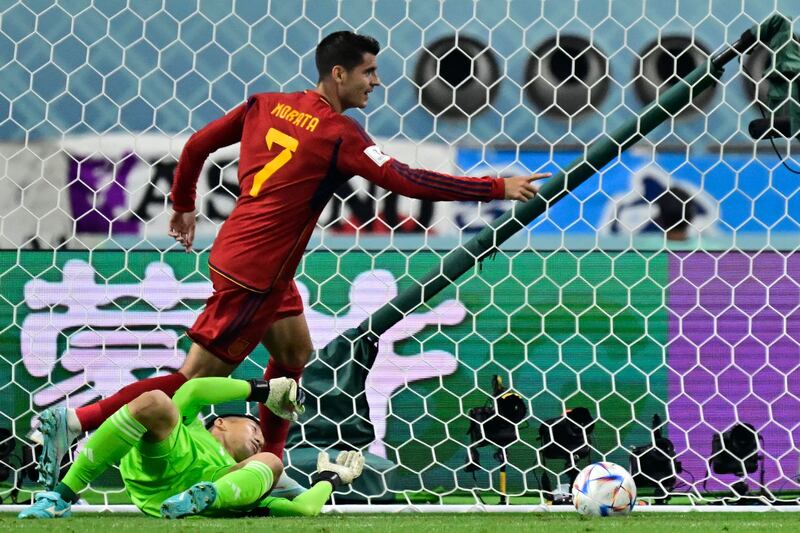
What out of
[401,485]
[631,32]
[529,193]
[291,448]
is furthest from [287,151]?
[631,32]

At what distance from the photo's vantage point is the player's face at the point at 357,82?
3023mm

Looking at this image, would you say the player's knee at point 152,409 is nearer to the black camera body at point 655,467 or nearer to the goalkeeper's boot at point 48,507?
the goalkeeper's boot at point 48,507

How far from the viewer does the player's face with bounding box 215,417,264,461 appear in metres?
3.05

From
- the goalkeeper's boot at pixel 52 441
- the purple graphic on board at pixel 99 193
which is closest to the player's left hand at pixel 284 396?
the goalkeeper's boot at pixel 52 441

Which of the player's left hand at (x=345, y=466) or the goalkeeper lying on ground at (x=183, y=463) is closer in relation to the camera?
the goalkeeper lying on ground at (x=183, y=463)

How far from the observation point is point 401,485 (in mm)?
3840

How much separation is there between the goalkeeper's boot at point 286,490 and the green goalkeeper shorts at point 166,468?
262mm

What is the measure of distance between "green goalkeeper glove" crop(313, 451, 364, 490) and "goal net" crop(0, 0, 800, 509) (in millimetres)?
699

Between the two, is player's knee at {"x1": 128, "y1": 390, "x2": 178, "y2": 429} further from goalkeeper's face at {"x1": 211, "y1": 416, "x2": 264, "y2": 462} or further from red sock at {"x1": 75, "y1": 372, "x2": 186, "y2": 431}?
goalkeeper's face at {"x1": 211, "y1": 416, "x2": 264, "y2": 462}

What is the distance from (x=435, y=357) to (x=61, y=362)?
1.33 m

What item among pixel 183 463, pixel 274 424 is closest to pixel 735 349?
pixel 274 424

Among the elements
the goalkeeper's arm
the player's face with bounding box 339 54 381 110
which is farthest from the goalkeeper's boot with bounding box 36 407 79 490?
the player's face with bounding box 339 54 381 110

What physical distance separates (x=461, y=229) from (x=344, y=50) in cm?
128

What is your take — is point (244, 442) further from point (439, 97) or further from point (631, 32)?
point (631, 32)
